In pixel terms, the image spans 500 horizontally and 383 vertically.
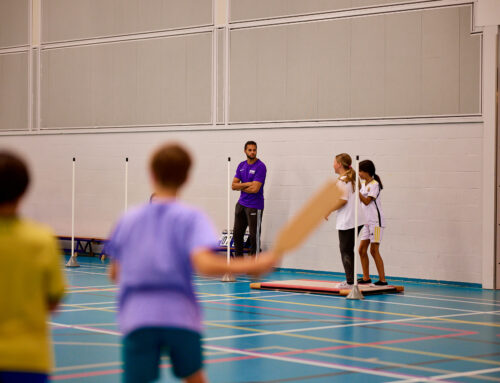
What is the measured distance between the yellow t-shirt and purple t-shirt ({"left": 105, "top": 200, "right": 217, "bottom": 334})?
0.36 meters

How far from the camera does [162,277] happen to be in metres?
3.71

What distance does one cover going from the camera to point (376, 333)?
9.13 metres

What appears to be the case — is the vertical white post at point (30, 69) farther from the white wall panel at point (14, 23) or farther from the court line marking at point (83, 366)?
the court line marking at point (83, 366)

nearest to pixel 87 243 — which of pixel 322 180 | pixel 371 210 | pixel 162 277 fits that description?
pixel 322 180

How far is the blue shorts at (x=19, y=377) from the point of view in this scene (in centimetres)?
340

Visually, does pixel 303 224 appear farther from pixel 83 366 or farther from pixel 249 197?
pixel 249 197

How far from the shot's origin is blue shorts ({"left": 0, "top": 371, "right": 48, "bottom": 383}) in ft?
11.1

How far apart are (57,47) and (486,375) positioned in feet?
51.7

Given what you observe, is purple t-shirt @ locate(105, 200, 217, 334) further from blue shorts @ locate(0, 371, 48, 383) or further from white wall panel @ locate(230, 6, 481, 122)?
Answer: white wall panel @ locate(230, 6, 481, 122)

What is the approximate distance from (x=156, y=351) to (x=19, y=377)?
25.0 inches

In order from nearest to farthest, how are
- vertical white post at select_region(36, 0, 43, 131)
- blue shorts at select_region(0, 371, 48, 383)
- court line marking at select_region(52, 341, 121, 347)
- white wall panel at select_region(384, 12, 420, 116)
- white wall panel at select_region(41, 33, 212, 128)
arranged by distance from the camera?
blue shorts at select_region(0, 371, 48, 383)
court line marking at select_region(52, 341, 121, 347)
white wall panel at select_region(384, 12, 420, 116)
white wall panel at select_region(41, 33, 212, 128)
vertical white post at select_region(36, 0, 43, 131)

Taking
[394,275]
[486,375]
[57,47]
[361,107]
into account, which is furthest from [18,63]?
[486,375]

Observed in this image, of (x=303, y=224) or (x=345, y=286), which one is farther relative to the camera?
(x=345, y=286)

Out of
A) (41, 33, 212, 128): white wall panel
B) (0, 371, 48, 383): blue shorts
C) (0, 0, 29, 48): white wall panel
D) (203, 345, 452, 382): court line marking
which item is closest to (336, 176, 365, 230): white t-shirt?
(203, 345, 452, 382): court line marking
